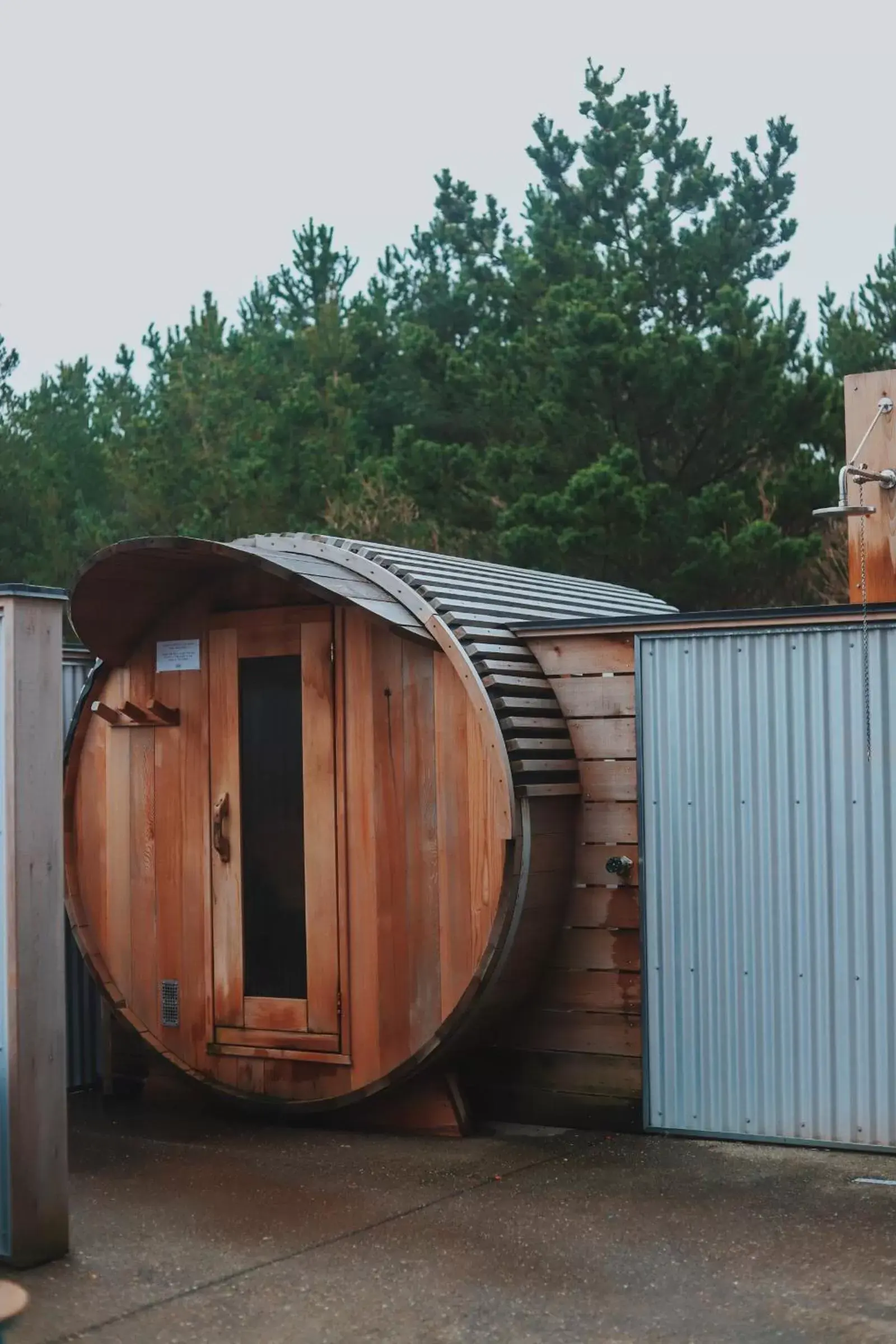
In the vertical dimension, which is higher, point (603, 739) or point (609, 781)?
point (603, 739)

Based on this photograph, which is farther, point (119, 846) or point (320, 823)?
point (119, 846)

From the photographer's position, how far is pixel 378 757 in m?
7.06

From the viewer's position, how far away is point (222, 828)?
7.44m

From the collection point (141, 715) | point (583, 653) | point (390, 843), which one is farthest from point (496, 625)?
point (141, 715)

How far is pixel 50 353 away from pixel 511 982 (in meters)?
27.4

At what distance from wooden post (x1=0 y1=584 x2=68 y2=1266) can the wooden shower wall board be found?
7.47ft

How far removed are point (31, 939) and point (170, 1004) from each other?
237 centimetres

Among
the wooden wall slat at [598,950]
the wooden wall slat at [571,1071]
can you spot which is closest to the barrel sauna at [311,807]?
the wooden wall slat at [598,950]

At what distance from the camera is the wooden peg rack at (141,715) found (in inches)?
299

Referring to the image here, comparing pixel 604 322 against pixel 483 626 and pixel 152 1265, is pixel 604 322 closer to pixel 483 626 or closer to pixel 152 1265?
pixel 483 626

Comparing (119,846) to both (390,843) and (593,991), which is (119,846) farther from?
(593,991)

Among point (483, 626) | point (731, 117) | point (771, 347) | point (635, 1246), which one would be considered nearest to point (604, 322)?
point (771, 347)

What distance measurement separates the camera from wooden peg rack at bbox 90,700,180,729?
24.9ft

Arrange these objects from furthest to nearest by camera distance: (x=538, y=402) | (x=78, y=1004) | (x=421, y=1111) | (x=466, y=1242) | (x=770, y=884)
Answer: (x=538, y=402)
(x=78, y=1004)
(x=421, y=1111)
(x=770, y=884)
(x=466, y=1242)
